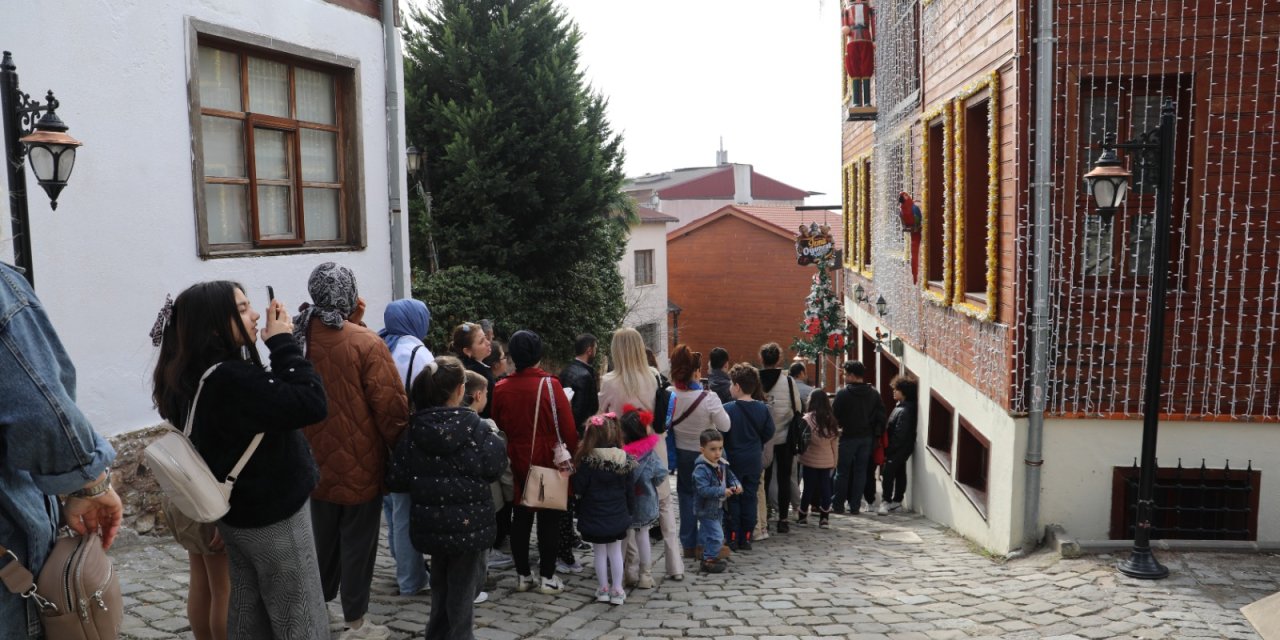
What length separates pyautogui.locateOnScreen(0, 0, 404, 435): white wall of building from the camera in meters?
6.47

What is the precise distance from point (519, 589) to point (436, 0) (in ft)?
53.3

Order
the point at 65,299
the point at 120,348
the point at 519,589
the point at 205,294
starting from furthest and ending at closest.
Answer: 1. the point at 120,348
2. the point at 65,299
3. the point at 519,589
4. the point at 205,294

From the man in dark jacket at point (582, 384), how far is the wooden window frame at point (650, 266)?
26.5 meters

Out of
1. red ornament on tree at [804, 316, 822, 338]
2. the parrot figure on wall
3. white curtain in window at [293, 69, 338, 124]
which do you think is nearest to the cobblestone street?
white curtain in window at [293, 69, 338, 124]

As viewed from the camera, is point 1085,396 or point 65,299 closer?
point 65,299

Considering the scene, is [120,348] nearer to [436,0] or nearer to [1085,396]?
[1085,396]

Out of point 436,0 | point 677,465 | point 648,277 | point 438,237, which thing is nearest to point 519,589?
point 677,465

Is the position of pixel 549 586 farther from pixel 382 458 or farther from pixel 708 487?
pixel 382 458

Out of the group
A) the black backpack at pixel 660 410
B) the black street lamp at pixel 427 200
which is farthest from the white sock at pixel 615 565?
the black street lamp at pixel 427 200

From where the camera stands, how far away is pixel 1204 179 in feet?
21.9

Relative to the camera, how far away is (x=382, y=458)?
16.2ft

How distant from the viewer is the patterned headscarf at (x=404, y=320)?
5.73m

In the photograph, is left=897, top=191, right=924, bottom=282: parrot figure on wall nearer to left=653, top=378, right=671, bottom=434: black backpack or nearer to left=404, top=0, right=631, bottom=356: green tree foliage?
left=653, top=378, right=671, bottom=434: black backpack

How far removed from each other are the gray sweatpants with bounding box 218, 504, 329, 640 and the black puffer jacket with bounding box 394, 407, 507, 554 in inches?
32.0
